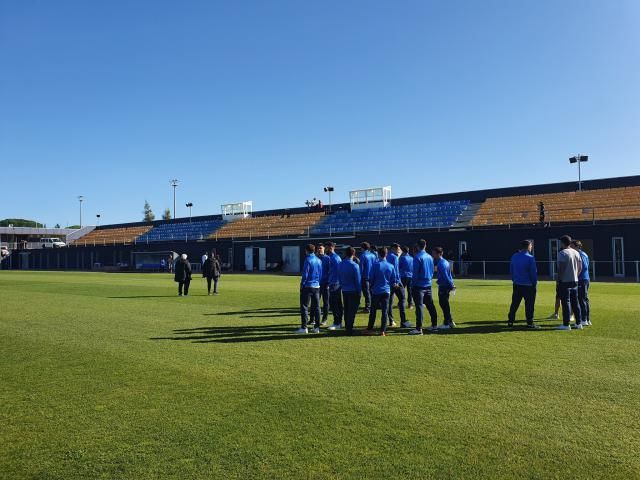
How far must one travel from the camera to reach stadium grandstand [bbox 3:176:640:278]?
31984 millimetres

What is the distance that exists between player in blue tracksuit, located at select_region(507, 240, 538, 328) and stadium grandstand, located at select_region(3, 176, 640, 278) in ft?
70.0

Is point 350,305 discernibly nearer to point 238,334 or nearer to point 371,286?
point 371,286

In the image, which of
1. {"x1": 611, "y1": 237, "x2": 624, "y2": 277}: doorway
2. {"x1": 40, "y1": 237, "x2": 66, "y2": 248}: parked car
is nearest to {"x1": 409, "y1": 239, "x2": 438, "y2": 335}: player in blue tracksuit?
{"x1": 611, "y1": 237, "x2": 624, "y2": 277}: doorway

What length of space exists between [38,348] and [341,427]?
6.35 meters

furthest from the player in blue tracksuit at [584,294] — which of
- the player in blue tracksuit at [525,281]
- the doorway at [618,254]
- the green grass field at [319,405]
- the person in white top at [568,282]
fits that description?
the doorway at [618,254]

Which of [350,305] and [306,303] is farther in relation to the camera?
[306,303]

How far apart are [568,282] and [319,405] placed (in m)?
7.44

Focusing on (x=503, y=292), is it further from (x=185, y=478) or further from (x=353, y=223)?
(x=353, y=223)

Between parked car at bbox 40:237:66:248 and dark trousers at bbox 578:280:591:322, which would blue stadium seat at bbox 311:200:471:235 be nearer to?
dark trousers at bbox 578:280:591:322

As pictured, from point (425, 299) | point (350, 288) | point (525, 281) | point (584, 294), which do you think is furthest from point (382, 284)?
point (584, 294)

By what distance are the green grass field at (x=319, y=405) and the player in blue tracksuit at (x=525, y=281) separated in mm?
569

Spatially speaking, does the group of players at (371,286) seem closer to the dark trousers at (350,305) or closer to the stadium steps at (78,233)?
the dark trousers at (350,305)

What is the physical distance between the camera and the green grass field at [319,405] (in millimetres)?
4094

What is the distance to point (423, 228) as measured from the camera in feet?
130
